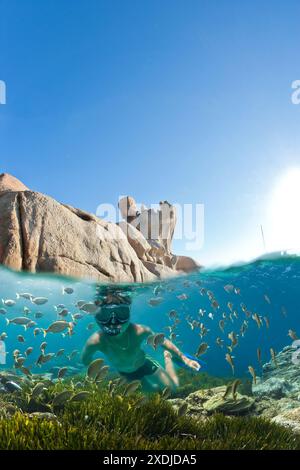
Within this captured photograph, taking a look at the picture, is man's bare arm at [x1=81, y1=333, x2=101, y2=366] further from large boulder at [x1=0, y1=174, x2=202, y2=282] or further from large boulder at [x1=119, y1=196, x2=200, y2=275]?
large boulder at [x1=119, y1=196, x2=200, y2=275]

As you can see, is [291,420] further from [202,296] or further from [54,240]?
[202,296]

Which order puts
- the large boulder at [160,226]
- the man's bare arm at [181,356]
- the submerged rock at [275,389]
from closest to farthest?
the man's bare arm at [181,356] → the submerged rock at [275,389] → the large boulder at [160,226]

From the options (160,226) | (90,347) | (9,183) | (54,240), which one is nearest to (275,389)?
(90,347)

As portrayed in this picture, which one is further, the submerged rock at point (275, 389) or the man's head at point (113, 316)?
the submerged rock at point (275, 389)

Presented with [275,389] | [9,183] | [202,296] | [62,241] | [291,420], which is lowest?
[275,389]

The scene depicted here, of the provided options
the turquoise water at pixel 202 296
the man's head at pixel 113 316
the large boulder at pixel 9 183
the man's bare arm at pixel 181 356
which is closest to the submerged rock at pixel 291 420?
the man's bare arm at pixel 181 356

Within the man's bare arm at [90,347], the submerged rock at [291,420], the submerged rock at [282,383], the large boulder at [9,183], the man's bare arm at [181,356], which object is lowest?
the submerged rock at [282,383]

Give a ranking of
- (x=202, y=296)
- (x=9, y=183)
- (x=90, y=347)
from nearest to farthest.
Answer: (x=90, y=347) → (x=9, y=183) → (x=202, y=296)

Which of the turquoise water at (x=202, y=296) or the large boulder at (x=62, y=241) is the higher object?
the large boulder at (x=62, y=241)

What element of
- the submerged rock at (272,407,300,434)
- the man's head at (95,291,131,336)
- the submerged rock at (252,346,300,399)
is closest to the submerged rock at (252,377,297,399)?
the submerged rock at (252,346,300,399)

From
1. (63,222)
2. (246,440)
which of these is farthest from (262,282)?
(246,440)

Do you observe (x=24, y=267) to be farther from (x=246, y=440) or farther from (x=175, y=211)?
(x=175, y=211)

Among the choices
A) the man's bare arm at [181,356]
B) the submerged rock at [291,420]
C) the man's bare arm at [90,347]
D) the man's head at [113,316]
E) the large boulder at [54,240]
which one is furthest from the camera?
the man's head at [113,316]

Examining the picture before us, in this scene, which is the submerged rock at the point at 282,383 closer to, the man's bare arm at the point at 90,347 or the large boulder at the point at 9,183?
the man's bare arm at the point at 90,347
